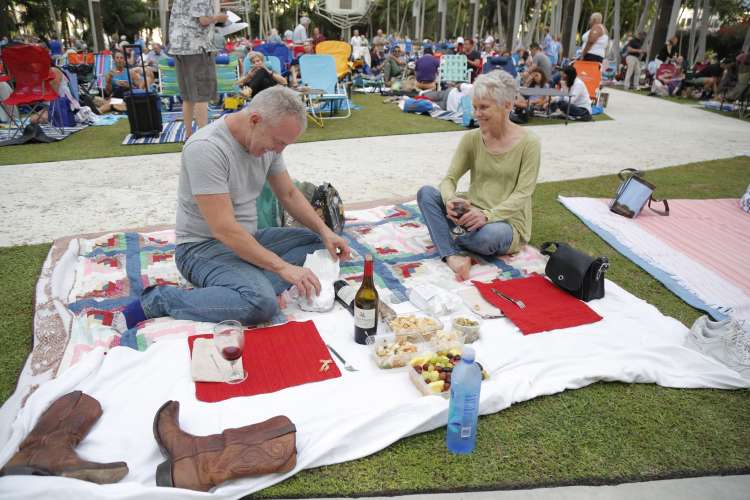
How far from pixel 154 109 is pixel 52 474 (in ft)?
24.2

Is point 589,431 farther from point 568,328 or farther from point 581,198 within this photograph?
point 581,198

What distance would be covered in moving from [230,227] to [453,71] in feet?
38.8

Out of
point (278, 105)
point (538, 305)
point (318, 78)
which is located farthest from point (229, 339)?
point (318, 78)

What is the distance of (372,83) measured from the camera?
15.6 metres

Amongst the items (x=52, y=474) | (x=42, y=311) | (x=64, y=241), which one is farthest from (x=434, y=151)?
(x=52, y=474)

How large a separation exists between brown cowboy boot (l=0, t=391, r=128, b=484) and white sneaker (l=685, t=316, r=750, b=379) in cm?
283

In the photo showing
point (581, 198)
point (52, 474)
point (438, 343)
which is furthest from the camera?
point (581, 198)

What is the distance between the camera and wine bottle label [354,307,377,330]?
2.56 m

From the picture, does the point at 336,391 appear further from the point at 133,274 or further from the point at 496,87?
the point at 496,87

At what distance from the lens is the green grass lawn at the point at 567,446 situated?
1.92 m

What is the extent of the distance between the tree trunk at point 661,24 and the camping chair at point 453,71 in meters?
11.2

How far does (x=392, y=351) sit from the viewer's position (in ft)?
8.20

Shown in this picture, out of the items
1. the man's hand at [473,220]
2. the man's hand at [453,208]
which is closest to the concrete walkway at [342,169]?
the man's hand at [453,208]

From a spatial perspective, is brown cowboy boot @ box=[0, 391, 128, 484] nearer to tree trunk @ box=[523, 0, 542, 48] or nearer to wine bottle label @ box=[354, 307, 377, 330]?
wine bottle label @ box=[354, 307, 377, 330]
